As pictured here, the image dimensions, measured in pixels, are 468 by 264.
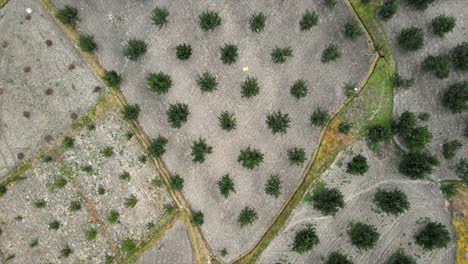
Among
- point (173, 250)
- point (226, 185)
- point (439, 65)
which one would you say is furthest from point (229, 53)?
point (173, 250)

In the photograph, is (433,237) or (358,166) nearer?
(433,237)

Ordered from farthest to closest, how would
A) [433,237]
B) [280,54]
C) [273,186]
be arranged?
[273,186] → [280,54] → [433,237]

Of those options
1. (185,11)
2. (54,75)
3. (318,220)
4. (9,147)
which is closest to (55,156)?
(9,147)

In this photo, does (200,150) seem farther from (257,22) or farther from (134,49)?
(257,22)

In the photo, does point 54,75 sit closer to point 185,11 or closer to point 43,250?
point 185,11

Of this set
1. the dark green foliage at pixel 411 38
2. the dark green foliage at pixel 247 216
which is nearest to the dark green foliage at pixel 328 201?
the dark green foliage at pixel 247 216

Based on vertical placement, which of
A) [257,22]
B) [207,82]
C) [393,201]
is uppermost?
[257,22]

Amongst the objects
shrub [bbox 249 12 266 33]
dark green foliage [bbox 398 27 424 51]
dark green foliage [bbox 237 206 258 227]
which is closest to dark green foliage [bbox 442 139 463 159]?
dark green foliage [bbox 398 27 424 51]
